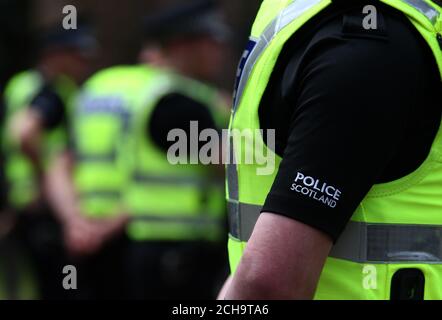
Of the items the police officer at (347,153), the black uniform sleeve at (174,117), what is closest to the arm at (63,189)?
the black uniform sleeve at (174,117)

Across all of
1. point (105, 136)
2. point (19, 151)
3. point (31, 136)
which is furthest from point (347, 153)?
point (19, 151)

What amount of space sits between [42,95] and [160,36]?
1.43 meters

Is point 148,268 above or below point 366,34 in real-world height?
below

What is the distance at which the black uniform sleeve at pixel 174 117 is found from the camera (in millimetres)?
4512

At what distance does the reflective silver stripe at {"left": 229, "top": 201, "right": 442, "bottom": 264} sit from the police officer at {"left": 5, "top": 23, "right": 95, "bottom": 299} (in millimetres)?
4343

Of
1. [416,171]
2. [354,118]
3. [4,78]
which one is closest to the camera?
[354,118]

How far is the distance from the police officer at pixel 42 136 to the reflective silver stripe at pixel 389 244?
14.2 feet

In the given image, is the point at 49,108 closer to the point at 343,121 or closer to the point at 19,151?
the point at 19,151

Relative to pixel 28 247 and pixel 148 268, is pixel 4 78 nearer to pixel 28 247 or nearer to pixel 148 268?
pixel 28 247

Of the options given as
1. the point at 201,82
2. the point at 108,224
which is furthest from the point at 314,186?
the point at 108,224

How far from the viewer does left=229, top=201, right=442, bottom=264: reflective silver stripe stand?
1.88 metres

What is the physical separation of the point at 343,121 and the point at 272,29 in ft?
1.12

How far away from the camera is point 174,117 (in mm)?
4555

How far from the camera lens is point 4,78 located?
935cm
